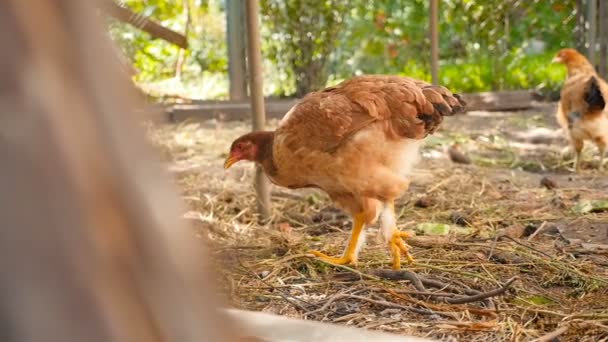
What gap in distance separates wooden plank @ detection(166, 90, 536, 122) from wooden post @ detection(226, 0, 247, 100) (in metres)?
0.34

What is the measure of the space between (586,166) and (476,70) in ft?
14.4

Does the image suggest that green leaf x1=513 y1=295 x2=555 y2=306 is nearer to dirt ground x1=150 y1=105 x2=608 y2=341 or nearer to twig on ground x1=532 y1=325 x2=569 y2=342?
dirt ground x1=150 y1=105 x2=608 y2=341

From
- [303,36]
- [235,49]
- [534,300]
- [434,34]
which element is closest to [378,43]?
[303,36]

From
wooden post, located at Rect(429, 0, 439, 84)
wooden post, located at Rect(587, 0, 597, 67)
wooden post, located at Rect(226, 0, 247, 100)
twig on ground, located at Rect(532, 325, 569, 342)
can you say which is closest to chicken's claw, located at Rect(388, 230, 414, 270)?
twig on ground, located at Rect(532, 325, 569, 342)

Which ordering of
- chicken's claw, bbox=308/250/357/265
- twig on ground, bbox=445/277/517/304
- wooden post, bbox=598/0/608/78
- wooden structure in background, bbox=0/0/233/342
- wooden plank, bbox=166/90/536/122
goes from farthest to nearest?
wooden post, bbox=598/0/608/78 → wooden plank, bbox=166/90/536/122 → chicken's claw, bbox=308/250/357/265 → twig on ground, bbox=445/277/517/304 → wooden structure in background, bbox=0/0/233/342

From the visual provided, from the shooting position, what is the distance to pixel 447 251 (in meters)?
3.52

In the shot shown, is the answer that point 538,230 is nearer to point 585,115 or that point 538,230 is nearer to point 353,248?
point 353,248

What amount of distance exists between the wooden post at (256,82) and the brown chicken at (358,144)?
62 cm

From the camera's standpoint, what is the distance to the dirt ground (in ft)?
Result: 8.49

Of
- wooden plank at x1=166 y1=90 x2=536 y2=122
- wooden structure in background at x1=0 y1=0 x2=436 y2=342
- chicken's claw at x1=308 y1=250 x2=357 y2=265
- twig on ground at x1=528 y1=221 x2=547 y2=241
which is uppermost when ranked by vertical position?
wooden structure in background at x1=0 y1=0 x2=436 y2=342

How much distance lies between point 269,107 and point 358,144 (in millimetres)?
5066

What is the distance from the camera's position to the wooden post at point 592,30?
8.79 m

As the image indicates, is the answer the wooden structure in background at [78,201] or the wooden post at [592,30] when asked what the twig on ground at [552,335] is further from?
the wooden post at [592,30]

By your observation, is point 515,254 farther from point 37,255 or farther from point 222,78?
point 222,78
